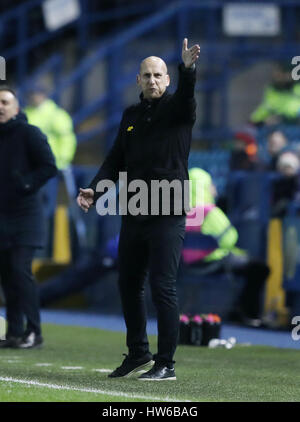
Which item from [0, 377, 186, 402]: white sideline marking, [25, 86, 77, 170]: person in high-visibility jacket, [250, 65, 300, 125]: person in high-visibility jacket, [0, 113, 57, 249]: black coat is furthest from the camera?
[25, 86, 77, 170]: person in high-visibility jacket

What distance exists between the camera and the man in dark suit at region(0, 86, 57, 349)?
1113 cm

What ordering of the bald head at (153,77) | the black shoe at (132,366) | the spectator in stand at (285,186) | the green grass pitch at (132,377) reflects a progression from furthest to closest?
the spectator in stand at (285,186) < the black shoe at (132,366) < the bald head at (153,77) < the green grass pitch at (132,377)

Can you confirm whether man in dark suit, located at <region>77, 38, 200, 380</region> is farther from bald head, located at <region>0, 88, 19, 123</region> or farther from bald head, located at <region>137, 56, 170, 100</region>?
bald head, located at <region>0, 88, 19, 123</region>

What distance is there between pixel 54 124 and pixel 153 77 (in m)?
10.5

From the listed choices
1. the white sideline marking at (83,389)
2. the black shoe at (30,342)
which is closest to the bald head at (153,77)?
the white sideline marking at (83,389)

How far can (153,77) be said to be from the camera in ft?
28.0

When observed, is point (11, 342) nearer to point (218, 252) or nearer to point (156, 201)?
point (156, 201)

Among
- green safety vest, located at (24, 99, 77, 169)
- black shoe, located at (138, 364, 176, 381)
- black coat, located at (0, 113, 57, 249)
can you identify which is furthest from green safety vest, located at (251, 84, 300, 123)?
black shoe, located at (138, 364, 176, 381)

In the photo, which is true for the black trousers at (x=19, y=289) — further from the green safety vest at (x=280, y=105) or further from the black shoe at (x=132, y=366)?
the green safety vest at (x=280, y=105)

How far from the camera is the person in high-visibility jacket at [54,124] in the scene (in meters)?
18.7

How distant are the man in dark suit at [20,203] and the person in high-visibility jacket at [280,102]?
295 inches

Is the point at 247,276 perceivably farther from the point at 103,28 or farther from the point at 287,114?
the point at 103,28

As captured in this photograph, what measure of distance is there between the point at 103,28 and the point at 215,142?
14.8 ft

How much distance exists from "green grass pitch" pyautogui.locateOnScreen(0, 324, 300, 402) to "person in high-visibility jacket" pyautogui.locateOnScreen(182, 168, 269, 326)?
1.94 metres
